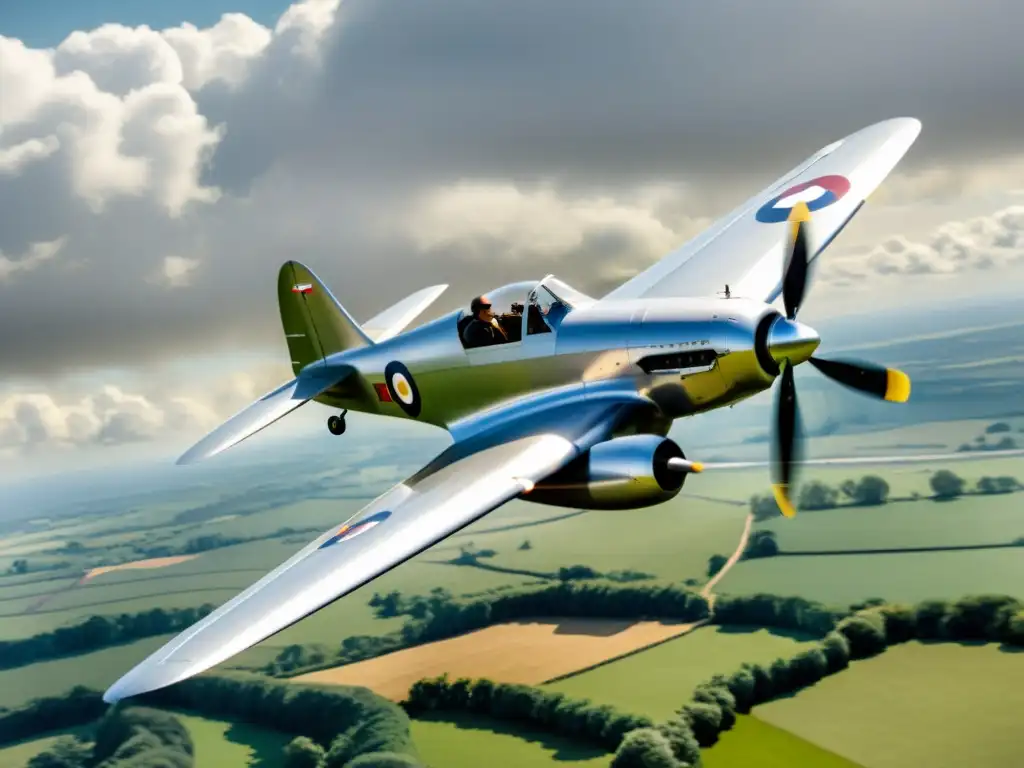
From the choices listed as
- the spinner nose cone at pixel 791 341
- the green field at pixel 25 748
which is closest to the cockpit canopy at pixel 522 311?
the spinner nose cone at pixel 791 341

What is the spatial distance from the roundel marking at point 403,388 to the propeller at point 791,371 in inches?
277

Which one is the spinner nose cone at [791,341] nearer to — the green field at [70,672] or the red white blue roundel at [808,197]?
the red white blue roundel at [808,197]

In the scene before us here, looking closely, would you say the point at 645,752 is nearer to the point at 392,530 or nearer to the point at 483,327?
the point at 483,327

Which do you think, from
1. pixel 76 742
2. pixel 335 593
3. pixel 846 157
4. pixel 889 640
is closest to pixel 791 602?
pixel 889 640

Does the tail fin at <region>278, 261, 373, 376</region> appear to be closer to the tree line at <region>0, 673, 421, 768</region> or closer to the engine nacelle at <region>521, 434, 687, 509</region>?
the engine nacelle at <region>521, 434, 687, 509</region>

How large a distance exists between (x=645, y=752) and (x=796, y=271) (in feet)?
73.0

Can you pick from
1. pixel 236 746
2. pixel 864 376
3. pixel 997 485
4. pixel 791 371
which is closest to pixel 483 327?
pixel 791 371

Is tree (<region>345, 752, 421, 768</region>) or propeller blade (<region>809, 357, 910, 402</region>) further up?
propeller blade (<region>809, 357, 910, 402</region>)

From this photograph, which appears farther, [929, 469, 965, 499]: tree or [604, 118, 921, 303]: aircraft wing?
[929, 469, 965, 499]: tree

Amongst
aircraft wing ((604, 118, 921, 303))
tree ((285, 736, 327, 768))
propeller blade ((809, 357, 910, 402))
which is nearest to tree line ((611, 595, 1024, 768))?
tree ((285, 736, 327, 768))

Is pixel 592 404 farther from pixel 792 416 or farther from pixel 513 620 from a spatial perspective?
pixel 513 620

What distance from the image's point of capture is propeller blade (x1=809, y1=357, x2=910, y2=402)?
46.8 feet

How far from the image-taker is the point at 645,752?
103ft

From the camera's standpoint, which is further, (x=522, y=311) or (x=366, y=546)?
(x=522, y=311)
